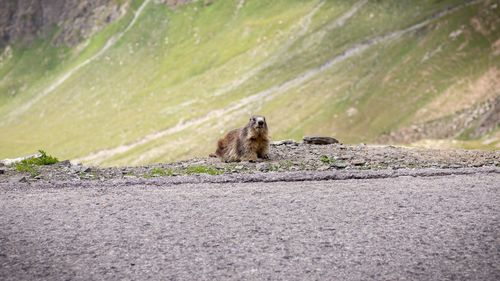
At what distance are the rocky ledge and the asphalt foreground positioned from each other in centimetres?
153

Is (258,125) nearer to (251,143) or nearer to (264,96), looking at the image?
(251,143)

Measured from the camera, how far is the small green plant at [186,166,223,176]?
68.9 ft

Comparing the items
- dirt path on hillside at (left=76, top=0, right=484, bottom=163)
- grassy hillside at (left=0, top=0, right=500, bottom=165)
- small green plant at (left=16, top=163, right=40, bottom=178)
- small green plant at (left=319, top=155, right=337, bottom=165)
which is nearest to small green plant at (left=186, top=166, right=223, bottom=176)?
small green plant at (left=319, top=155, right=337, bottom=165)

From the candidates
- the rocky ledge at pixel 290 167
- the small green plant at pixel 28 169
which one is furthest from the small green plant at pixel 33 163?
the rocky ledge at pixel 290 167

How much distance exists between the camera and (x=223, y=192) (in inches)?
669

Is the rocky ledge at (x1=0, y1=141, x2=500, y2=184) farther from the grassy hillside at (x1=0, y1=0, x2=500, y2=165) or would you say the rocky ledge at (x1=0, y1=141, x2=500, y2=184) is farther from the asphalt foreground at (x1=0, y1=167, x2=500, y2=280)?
the grassy hillside at (x1=0, y1=0, x2=500, y2=165)

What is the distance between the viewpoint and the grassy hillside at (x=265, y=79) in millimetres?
100400

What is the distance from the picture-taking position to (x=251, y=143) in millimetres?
24266

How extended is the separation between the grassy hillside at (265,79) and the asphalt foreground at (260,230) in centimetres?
5143

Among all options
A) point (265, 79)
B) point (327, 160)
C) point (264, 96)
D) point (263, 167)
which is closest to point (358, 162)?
point (327, 160)

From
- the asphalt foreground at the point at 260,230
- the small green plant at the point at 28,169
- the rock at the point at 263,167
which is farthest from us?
the small green plant at the point at 28,169

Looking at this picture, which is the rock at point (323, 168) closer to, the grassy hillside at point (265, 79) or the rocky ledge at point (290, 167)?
the rocky ledge at point (290, 167)

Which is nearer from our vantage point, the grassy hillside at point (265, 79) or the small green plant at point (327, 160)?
the small green plant at point (327, 160)

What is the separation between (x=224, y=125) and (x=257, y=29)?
5579 centimetres
